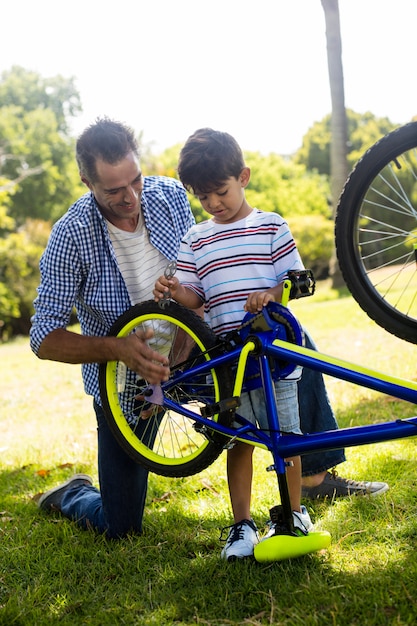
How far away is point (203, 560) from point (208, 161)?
57.7 inches

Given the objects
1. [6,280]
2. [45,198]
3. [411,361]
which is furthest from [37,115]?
[411,361]

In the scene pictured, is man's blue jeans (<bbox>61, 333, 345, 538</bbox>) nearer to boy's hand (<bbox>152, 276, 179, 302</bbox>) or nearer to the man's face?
boy's hand (<bbox>152, 276, 179, 302</bbox>)

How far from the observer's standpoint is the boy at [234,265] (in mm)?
2537

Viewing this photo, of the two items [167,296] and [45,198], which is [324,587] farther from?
[45,198]

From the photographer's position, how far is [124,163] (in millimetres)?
2801

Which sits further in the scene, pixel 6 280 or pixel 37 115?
pixel 37 115

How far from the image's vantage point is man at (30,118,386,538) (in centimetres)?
280

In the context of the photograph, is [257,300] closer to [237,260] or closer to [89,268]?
[237,260]

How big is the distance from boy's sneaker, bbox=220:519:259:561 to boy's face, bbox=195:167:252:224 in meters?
1.16

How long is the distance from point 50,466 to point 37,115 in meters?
33.7

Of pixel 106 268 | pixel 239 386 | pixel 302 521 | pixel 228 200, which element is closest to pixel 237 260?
pixel 228 200

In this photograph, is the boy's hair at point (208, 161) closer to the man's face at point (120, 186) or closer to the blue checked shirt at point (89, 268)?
the man's face at point (120, 186)

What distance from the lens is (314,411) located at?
3.13 metres

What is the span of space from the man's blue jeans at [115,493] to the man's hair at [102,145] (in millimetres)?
1064
